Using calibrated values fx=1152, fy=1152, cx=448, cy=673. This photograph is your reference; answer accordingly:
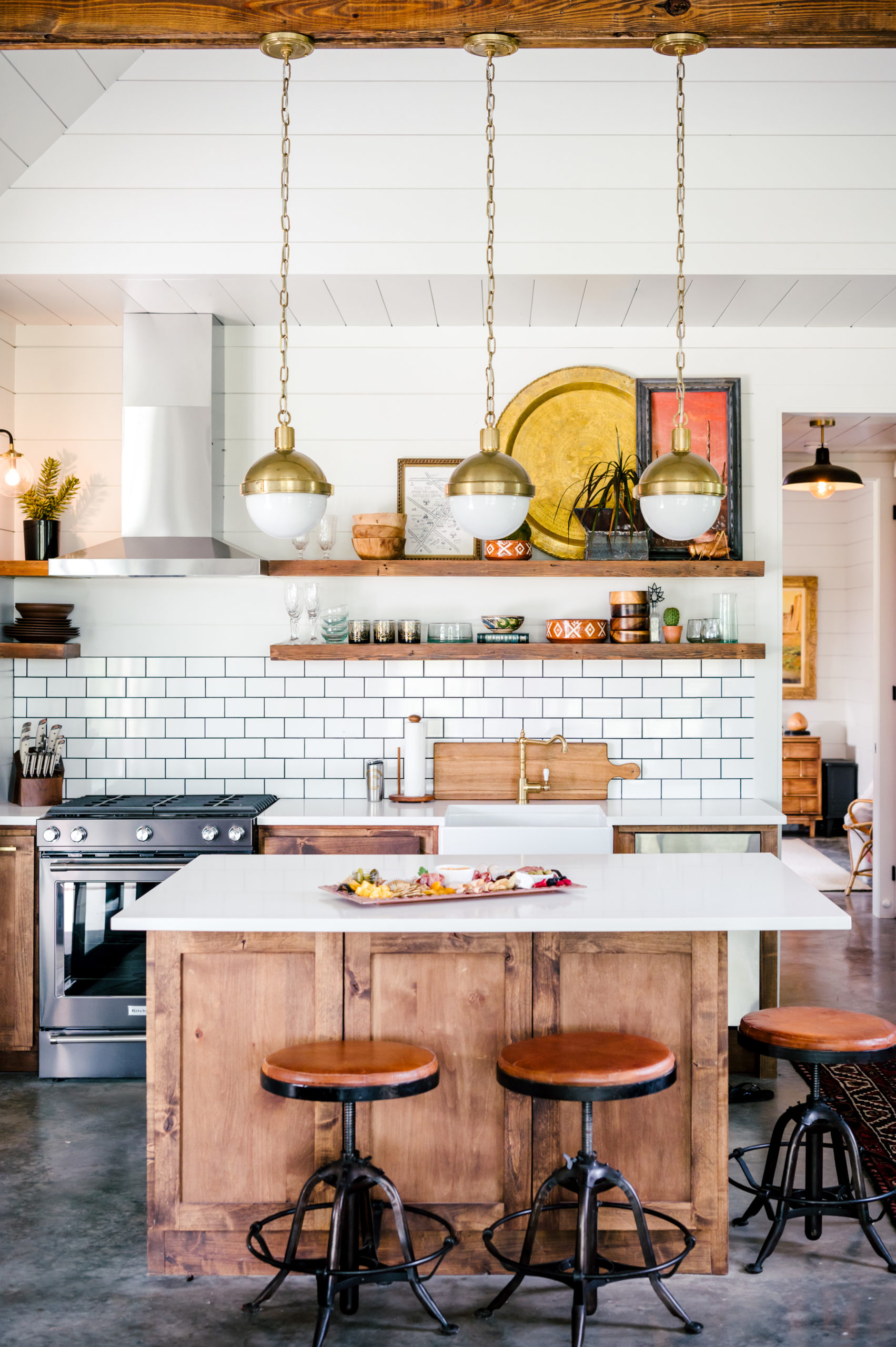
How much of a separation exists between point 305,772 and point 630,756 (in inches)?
57.3

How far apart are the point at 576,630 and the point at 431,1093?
2.41 meters

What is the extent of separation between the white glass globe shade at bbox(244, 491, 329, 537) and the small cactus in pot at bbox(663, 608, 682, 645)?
2.34m

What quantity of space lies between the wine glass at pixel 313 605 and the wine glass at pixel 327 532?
0.58 ft

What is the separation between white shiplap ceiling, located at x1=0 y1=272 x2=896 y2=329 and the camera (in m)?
4.55

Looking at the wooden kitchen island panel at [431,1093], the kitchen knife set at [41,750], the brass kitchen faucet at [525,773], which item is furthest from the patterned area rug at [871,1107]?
the kitchen knife set at [41,750]

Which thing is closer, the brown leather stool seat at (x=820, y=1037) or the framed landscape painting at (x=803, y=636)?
the brown leather stool seat at (x=820, y=1037)

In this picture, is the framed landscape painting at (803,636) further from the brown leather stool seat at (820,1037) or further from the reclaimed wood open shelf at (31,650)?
the brown leather stool seat at (820,1037)

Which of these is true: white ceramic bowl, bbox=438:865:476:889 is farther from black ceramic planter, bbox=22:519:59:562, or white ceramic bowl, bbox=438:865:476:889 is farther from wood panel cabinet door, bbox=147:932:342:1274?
black ceramic planter, bbox=22:519:59:562

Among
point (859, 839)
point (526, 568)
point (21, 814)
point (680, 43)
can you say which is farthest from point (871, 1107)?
point (859, 839)

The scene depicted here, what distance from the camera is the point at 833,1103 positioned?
4.21 m

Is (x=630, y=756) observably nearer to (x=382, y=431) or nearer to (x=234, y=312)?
(x=382, y=431)

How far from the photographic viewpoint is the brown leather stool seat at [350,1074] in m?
2.57

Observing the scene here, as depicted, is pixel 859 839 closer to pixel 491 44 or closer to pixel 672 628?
pixel 672 628

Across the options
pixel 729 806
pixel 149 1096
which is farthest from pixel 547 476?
pixel 149 1096
